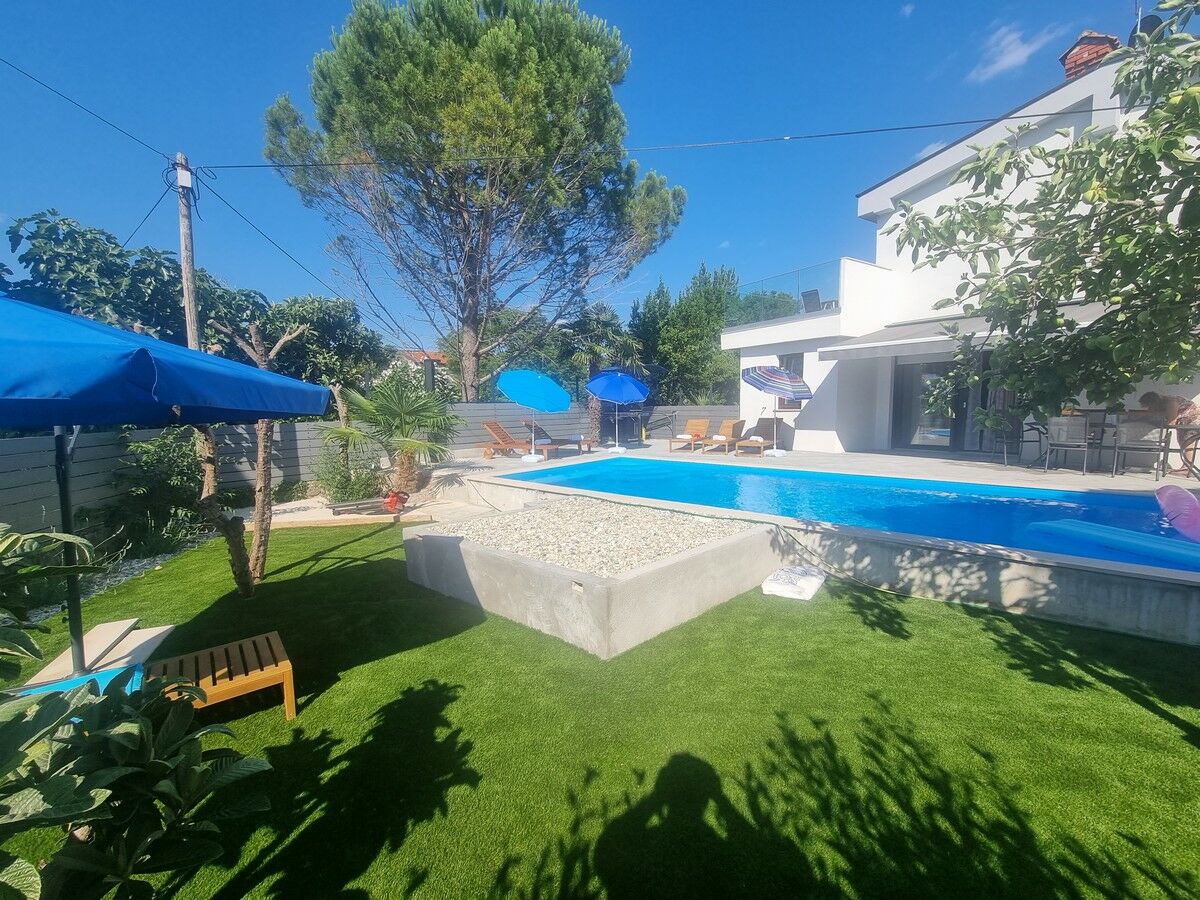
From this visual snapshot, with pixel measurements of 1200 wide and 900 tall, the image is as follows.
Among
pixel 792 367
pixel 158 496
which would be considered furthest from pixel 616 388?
pixel 158 496

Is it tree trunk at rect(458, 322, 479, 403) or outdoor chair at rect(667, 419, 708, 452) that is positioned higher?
tree trunk at rect(458, 322, 479, 403)

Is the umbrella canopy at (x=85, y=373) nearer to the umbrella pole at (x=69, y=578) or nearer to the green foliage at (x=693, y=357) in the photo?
the umbrella pole at (x=69, y=578)

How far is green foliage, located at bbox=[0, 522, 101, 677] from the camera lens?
67.1 inches

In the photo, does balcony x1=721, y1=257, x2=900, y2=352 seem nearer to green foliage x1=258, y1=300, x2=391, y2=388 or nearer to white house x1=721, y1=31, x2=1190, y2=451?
white house x1=721, y1=31, x2=1190, y2=451

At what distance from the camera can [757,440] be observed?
1866 cm

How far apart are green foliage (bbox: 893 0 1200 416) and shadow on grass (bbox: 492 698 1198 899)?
93.2 inches

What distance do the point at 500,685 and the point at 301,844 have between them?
1.86 m

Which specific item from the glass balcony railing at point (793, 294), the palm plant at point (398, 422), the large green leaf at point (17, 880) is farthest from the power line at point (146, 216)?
the glass balcony railing at point (793, 294)

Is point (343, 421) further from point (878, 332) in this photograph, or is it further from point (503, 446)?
point (878, 332)

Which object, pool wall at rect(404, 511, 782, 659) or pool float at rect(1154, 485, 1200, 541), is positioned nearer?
pool wall at rect(404, 511, 782, 659)

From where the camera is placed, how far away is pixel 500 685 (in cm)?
468

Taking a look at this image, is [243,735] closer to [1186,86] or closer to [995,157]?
[995,157]

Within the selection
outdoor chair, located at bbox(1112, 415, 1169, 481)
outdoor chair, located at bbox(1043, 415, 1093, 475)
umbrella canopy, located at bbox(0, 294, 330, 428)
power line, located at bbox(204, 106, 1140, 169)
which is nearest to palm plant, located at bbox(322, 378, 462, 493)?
power line, located at bbox(204, 106, 1140, 169)

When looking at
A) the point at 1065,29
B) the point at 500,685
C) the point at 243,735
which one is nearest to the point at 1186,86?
the point at 500,685
